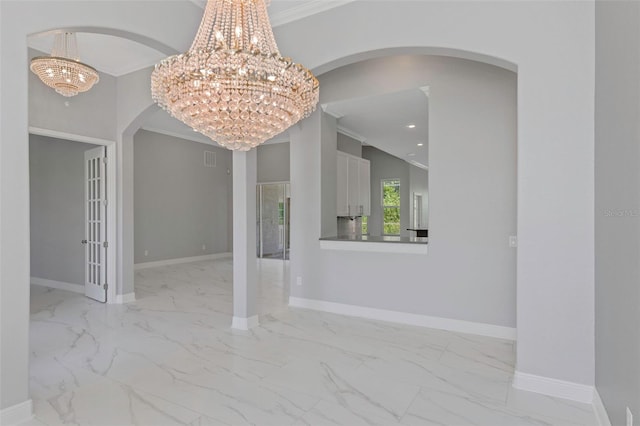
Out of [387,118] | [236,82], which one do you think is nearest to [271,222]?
[387,118]

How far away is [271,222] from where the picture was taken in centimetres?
983

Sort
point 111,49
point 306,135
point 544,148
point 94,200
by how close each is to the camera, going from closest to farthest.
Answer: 1. point 544,148
2. point 111,49
3. point 306,135
4. point 94,200

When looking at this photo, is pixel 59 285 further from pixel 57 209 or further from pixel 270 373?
pixel 270 373

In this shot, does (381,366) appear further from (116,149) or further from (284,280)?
(116,149)

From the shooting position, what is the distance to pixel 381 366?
10.0 ft

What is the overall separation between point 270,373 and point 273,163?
24.0 feet

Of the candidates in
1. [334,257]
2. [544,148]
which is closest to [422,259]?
[334,257]

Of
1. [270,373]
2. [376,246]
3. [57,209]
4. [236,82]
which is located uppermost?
[236,82]

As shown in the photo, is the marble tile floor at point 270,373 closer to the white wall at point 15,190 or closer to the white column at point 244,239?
the white column at point 244,239

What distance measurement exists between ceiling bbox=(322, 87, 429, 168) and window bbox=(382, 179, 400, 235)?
12.1ft

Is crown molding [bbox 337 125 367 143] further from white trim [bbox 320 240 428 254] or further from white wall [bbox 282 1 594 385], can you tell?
white wall [bbox 282 1 594 385]

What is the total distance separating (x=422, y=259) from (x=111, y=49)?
4.57 m

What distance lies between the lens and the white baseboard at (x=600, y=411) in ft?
7.09

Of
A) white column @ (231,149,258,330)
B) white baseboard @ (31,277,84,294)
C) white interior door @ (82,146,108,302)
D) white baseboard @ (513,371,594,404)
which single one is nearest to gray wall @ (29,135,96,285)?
white baseboard @ (31,277,84,294)
